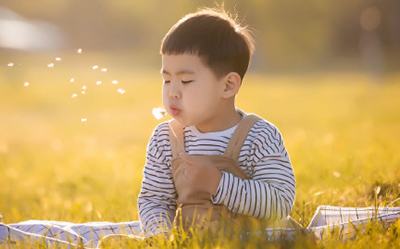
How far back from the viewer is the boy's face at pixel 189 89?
3039 mm

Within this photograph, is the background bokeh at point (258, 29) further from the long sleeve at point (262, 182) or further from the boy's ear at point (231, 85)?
the long sleeve at point (262, 182)

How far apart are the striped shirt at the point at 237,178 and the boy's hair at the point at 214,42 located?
14.5 inches

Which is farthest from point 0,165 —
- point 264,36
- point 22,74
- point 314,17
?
point 264,36

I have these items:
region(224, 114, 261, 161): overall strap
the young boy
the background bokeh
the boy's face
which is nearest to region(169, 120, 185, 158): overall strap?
the young boy

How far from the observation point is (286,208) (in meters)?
3.09

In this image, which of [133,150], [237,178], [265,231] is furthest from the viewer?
[133,150]

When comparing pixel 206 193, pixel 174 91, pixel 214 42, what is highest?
pixel 214 42

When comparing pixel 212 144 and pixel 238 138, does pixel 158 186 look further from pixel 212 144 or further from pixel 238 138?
pixel 238 138

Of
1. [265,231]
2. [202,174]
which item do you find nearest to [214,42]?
[202,174]

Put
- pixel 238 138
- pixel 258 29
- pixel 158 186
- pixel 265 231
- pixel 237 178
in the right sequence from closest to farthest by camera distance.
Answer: pixel 265 231
pixel 237 178
pixel 238 138
pixel 158 186
pixel 258 29

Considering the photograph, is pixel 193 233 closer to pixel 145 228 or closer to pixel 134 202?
pixel 145 228

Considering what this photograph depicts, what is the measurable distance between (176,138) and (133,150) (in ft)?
16.5

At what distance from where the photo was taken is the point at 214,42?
10.2 ft

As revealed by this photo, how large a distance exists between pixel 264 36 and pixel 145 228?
29508 millimetres
